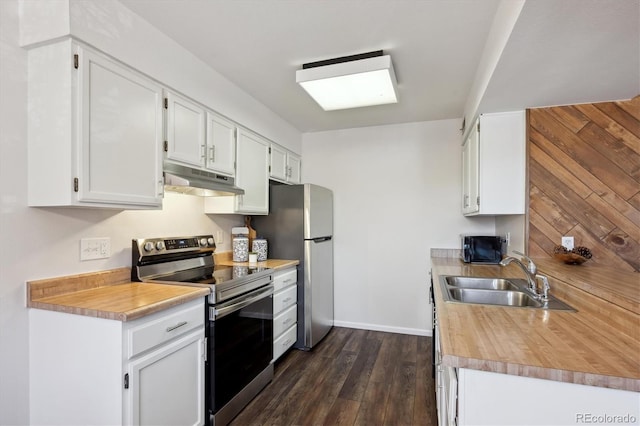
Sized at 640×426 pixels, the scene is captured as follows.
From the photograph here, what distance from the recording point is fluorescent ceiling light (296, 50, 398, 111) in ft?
7.00

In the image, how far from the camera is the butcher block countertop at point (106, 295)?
143 centimetres

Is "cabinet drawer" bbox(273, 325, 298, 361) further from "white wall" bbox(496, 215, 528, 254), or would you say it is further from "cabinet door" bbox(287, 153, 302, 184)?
"white wall" bbox(496, 215, 528, 254)

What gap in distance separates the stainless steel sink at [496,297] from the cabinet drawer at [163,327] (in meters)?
1.49

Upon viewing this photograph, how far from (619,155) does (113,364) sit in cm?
301

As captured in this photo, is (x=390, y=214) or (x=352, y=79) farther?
(x=390, y=214)

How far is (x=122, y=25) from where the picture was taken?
5.49 ft

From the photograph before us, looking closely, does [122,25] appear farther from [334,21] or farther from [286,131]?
[286,131]

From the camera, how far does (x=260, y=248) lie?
3.05m

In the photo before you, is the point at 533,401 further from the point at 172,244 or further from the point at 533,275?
the point at 172,244

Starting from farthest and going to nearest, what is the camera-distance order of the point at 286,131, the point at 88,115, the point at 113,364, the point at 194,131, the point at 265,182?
the point at 286,131 → the point at 265,182 → the point at 194,131 → the point at 88,115 → the point at 113,364

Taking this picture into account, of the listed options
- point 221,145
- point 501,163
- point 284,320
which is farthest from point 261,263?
point 501,163

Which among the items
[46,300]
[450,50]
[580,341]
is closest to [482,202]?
[450,50]

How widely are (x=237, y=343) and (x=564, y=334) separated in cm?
176

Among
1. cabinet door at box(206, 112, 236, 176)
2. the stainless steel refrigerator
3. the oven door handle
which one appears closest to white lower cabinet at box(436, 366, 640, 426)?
the oven door handle
